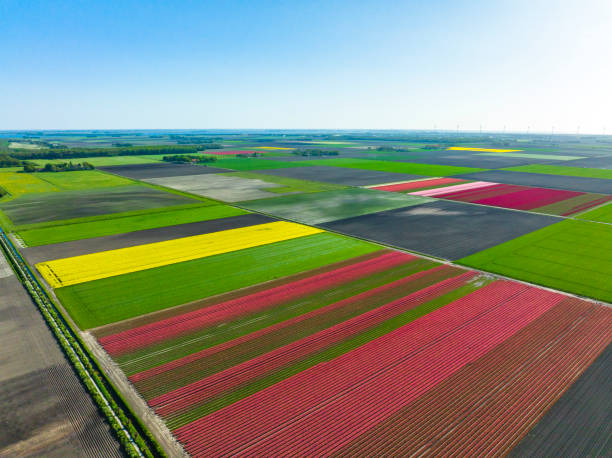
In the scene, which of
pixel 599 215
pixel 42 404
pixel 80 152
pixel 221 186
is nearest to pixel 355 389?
pixel 42 404

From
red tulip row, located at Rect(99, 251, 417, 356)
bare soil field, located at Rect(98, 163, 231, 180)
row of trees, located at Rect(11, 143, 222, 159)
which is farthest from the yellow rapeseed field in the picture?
row of trees, located at Rect(11, 143, 222, 159)

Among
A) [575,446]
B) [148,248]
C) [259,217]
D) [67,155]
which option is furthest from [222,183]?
[67,155]

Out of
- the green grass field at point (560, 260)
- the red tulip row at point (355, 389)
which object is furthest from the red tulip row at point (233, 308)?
the green grass field at point (560, 260)

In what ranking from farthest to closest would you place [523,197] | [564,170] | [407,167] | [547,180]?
[407,167]
[564,170]
[547,180]
[523,197]

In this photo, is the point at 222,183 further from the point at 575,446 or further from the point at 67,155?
the point at 67,155

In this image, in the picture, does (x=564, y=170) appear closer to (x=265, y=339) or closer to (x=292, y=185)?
(x=292, y=185)

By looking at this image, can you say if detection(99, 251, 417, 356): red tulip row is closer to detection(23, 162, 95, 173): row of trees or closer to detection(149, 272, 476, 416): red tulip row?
detection(149, 272, 476, 416): red tulip row
